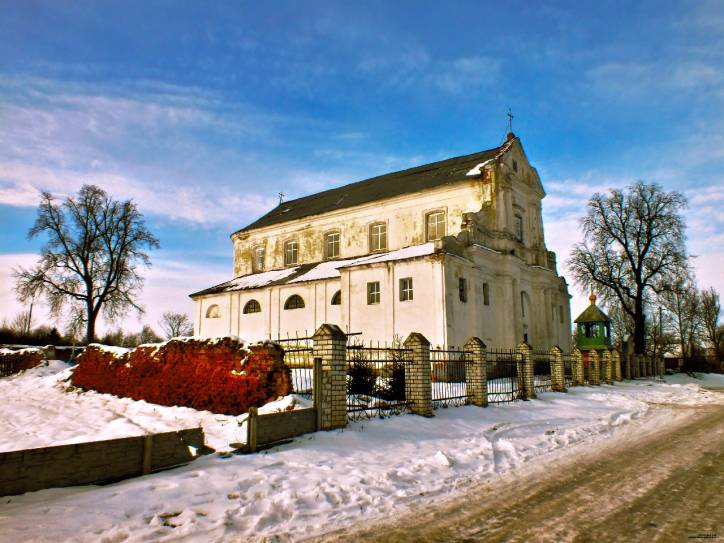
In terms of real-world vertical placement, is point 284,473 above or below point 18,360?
below

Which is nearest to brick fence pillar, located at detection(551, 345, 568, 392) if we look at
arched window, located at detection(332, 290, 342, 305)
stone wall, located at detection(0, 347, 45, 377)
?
arched window, located at detection(332, 290, 342, 305)

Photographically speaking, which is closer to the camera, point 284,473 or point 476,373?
point 284,473

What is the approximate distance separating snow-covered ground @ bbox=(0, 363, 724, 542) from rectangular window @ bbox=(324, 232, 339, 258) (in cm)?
1852

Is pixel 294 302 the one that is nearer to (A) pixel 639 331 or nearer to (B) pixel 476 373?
(B) pixel 476 373

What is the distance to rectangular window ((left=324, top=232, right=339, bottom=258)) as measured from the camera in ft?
103

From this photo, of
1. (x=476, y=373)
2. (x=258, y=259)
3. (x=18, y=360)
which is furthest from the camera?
(x=258, y=259)

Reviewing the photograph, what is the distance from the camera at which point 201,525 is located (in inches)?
198

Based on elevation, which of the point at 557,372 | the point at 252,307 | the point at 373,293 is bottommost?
the point at 557,372

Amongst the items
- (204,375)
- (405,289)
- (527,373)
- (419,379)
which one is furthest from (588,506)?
(405,289)

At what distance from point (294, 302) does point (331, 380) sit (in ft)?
62.5

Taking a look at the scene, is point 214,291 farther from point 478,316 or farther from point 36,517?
point 36,517

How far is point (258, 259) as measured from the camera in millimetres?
35500

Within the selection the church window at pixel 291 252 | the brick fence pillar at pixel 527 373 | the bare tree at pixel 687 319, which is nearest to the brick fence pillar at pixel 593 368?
the brick fence pillar at pixel 527 373

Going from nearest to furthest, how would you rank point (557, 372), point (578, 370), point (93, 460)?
1. point (93, 460)
2. point (557, 372)
3. point (578, 370)
